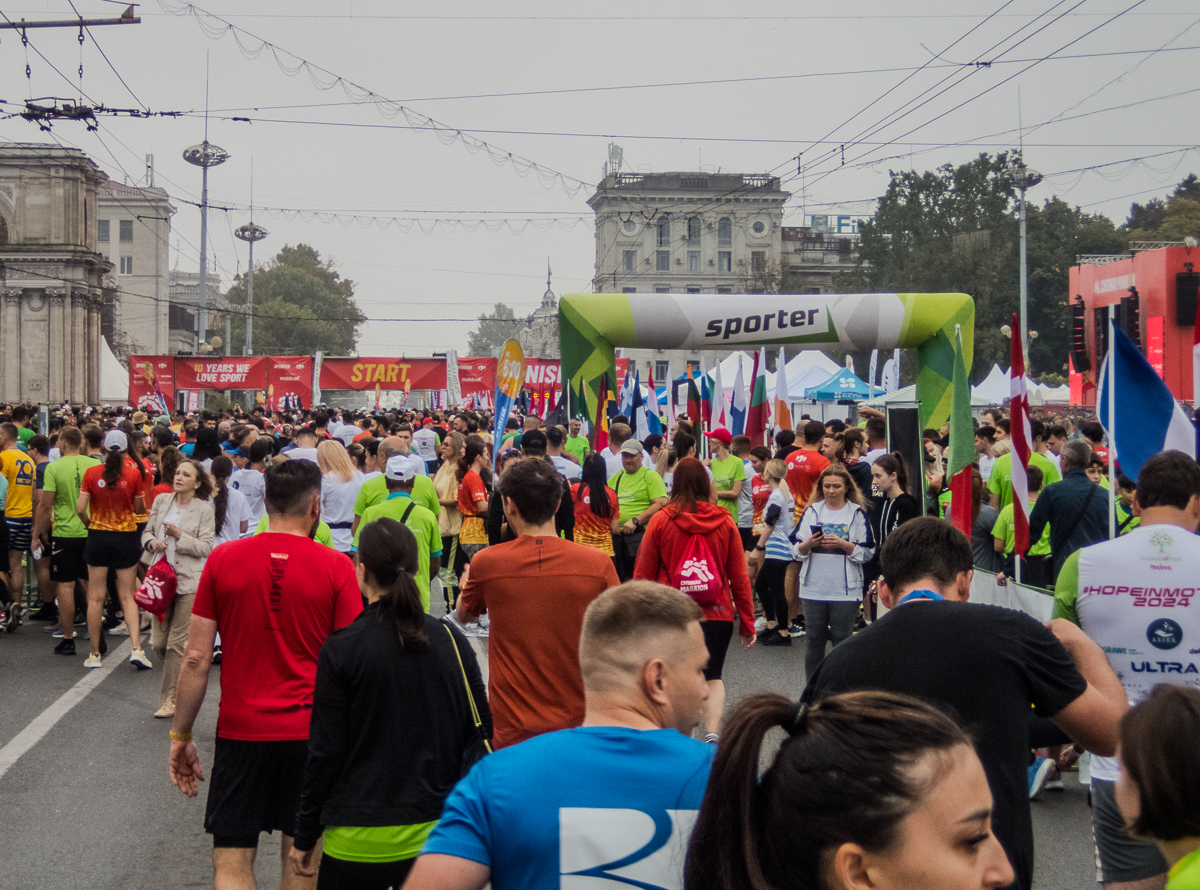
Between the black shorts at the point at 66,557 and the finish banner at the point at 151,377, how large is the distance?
21.2m

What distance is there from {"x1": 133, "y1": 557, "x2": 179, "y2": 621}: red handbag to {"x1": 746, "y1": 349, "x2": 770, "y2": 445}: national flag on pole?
9233 mm

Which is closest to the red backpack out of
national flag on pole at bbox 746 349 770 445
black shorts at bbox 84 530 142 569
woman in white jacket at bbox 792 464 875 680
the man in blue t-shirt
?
woman in white jacket at bbox 792 464 875 680

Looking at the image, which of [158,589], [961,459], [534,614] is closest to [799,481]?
[961,459]

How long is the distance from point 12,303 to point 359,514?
64.0 m

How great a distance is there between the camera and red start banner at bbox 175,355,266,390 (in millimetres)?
32375

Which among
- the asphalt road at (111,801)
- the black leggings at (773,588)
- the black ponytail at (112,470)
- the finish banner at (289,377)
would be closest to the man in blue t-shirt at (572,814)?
the asphalt road at (111,801)

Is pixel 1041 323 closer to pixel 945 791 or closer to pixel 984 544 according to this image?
pixel 984 544

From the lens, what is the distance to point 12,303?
2514 inches

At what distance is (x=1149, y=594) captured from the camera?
13.8 ft

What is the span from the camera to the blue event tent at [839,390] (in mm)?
26750

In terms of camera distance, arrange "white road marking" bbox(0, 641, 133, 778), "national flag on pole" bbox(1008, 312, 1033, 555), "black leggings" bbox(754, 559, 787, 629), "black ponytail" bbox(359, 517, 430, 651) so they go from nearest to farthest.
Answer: "black ponytail" bbox(359, 517, 430, 651), "national flag on pole" bbox(1008, 312, 1033, 555), "white road marking" bbox(0, 641, 133, 778), "black leggings" bbox(754, 559, 787, 629)

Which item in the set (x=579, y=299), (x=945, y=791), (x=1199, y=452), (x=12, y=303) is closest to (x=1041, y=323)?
(x=12, y=303)

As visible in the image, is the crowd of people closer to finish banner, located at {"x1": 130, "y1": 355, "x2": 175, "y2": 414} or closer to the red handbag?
the red handbag

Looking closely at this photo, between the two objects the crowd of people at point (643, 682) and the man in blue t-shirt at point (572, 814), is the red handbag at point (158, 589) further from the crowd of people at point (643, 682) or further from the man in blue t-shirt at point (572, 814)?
the man in blue t-shirt at point (572, 814)
